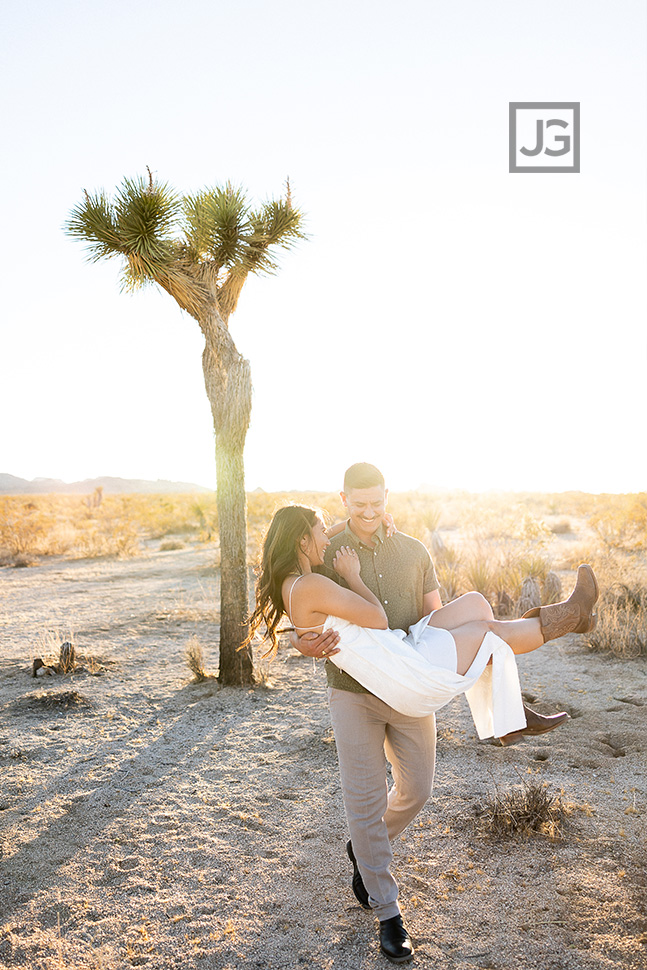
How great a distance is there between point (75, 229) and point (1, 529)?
53.2ft

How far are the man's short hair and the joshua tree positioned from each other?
13.5ft

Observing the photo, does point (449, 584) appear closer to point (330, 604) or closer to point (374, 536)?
point (374, 536)

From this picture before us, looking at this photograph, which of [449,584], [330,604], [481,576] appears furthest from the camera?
[449,584]

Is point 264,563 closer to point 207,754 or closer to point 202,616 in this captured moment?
point 207,754

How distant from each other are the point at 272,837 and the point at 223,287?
17.8 feet

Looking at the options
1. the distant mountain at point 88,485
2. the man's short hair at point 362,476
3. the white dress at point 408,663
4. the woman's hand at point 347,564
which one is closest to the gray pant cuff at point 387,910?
the white dress at point 408,663

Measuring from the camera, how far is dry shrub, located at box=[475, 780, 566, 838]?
13.1ft

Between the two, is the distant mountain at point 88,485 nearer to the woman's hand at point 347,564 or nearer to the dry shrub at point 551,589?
the dry shrub at point 551,589

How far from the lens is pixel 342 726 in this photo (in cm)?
305

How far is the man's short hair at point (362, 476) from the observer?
3160 millimetres

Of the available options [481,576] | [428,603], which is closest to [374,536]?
[428,603]

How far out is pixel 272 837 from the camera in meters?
4.22

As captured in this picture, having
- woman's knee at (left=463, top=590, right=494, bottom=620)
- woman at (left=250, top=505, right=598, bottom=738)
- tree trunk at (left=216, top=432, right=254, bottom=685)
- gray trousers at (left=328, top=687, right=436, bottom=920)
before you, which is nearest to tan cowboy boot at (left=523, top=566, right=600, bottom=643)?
woman at (left=250, top=505, right=598, bottom=738)

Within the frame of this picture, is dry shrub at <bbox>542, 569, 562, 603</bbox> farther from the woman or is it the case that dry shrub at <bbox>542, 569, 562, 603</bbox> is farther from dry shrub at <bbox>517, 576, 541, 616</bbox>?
the woman
